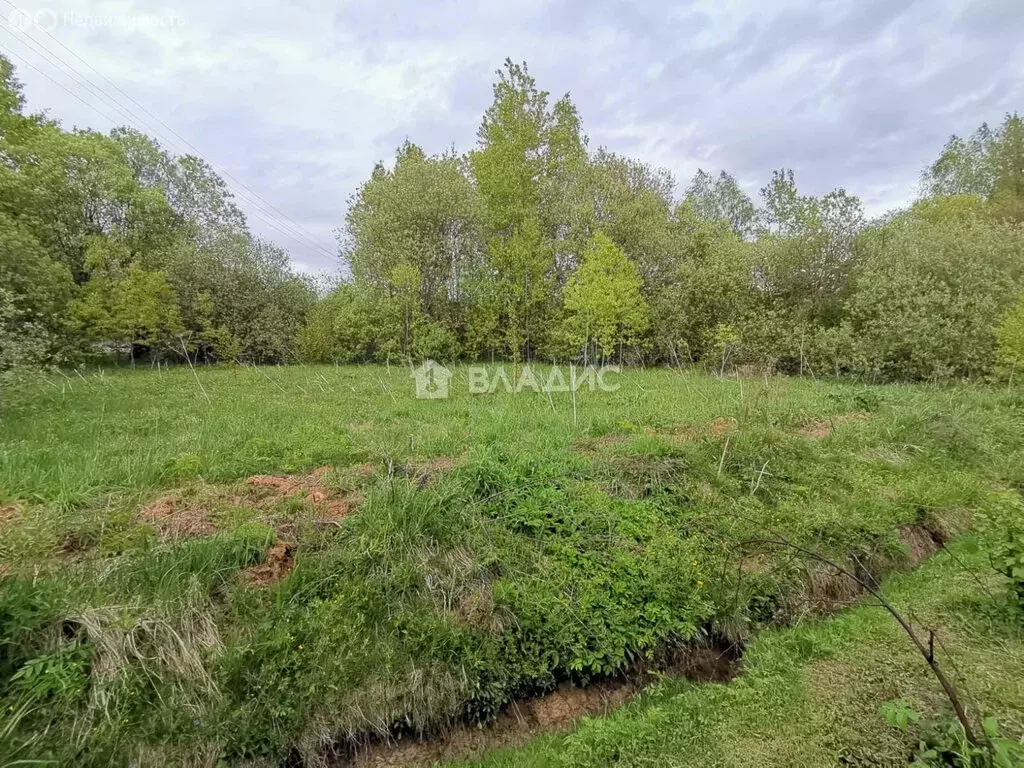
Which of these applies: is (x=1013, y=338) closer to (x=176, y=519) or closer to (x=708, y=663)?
(x=708, y=663)

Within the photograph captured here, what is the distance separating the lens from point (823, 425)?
6.83 m

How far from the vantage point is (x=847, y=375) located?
13.1 m

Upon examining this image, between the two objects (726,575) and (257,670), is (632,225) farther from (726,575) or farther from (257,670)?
(257,670)

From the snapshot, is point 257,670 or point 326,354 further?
point 326,354

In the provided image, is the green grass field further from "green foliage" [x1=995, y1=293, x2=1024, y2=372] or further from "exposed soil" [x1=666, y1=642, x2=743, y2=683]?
"green foliage" [x1=995, y1=293, x2=1024, y2=372]

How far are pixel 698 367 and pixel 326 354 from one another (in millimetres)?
14288

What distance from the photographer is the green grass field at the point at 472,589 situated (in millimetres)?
2402

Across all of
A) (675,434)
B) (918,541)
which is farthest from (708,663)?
(675,434)

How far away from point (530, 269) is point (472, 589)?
48.3 feet

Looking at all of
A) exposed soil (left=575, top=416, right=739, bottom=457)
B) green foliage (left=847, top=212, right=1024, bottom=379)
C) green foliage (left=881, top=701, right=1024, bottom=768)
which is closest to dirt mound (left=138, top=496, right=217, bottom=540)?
exposed soil (left=575, top=416, right=739, bottom=457)

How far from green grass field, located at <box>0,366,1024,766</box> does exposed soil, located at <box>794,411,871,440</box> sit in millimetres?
657

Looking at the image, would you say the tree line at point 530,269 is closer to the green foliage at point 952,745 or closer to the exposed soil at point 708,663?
the exposed soil at point 708,663

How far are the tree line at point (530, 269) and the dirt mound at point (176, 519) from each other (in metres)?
9.88

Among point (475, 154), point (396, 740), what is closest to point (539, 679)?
point (396, 740)
